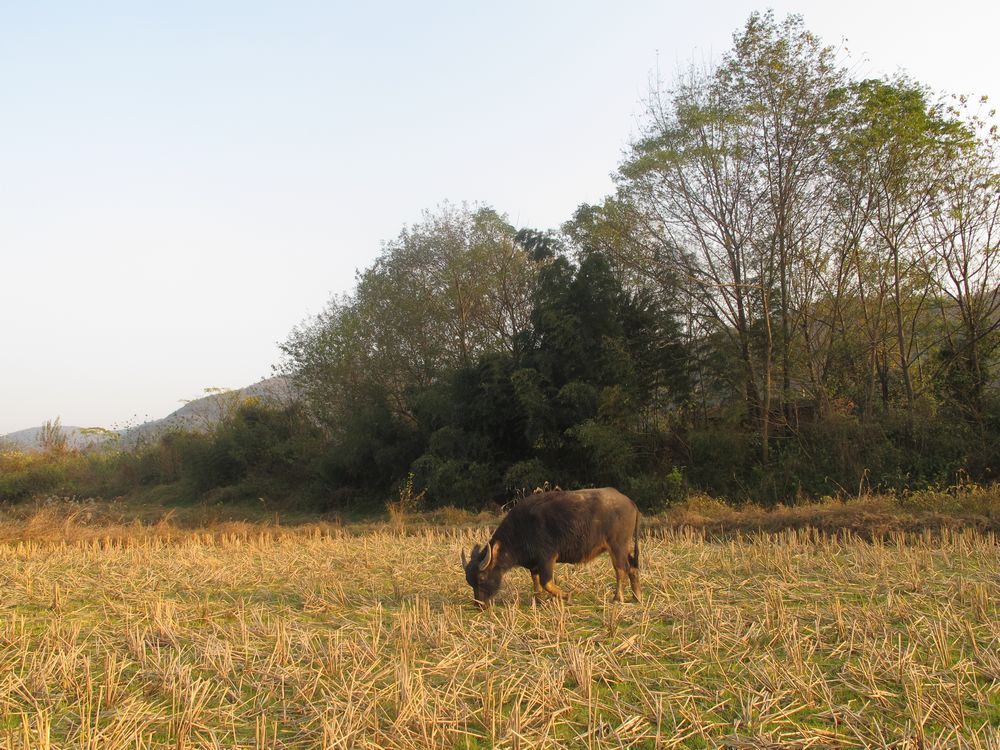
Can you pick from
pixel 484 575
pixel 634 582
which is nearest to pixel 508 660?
pixel 484 575

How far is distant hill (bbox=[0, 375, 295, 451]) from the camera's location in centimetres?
3488

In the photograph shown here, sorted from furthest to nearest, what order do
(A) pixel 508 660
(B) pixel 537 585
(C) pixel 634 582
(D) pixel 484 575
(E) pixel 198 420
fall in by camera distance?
(E) pixel 198 420 → (C) pixel 634 582 → (B) pixel 537 585 → (D) pixel 484 575 → (A) pixel 508 660

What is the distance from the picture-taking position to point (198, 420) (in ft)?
123

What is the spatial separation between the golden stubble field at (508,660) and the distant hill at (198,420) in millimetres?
27202

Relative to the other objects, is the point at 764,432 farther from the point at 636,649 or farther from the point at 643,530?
the point at 636,649

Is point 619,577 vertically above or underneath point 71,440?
underneath

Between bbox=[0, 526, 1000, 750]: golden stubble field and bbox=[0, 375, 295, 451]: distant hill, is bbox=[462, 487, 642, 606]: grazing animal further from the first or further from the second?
bbox=[0, 375, 295, 451]: distant hill

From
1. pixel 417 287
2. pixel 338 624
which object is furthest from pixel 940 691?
pixel 417 287

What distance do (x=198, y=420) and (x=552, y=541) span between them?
3484 centimetres

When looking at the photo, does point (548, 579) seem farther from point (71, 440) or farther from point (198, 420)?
point (71, 440)

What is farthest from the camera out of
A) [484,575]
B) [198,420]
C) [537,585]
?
[198,420]

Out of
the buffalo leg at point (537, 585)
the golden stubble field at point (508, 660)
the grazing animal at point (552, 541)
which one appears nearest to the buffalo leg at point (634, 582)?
the grazing animal at point (552, 541)

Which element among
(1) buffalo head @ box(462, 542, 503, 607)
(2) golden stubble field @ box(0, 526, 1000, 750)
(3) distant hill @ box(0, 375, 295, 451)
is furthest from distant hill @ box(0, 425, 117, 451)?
(1) buffalo head @ box(462, 542, 503, 607)

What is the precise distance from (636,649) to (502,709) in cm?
135
